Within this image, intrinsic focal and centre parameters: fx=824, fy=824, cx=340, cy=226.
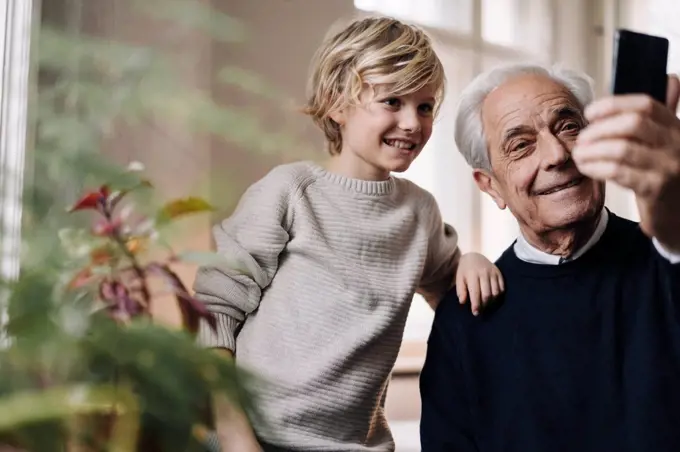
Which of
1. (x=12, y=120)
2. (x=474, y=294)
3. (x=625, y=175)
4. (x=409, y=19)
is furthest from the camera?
(x=409, y=19)

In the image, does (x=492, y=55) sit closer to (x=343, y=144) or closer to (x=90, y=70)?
(x=343, y=144)

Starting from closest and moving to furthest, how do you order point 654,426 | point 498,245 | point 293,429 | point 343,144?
point 654,426 < point 293,429 < point 343,144 < point 498,245

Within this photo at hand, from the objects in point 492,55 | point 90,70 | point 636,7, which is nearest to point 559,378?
point 90,70

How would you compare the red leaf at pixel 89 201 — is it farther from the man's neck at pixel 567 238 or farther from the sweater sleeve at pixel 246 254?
the man's neck at pixel 567 238

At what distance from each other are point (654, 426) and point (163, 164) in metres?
0.80

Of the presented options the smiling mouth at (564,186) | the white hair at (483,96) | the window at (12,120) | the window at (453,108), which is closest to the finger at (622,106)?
the smiling mouth at (564,186)

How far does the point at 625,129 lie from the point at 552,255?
496 millimetres

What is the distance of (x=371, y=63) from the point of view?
135 cm

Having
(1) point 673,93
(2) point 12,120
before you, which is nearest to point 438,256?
(1) point 673,93

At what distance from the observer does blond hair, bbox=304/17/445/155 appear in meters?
1.35

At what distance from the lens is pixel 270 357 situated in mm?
1327

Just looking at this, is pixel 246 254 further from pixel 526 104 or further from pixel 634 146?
pixel 634 146

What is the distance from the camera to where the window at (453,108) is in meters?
2.75

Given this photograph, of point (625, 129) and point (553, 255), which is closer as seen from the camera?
point (625, 129)
